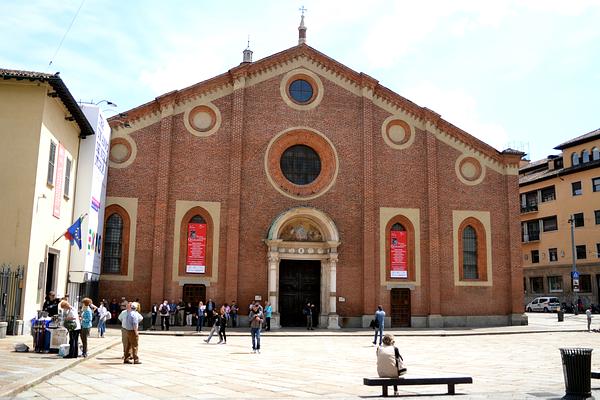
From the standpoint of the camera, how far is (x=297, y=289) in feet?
112

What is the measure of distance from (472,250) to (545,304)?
25.9m

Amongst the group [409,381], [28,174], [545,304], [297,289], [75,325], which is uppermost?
[28,174]

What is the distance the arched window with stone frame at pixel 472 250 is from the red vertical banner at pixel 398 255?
3.49 meters

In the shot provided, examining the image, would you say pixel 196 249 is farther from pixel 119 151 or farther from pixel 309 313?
pixel 309 313

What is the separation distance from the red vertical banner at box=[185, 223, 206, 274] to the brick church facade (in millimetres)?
58

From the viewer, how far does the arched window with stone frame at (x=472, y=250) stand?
117ft

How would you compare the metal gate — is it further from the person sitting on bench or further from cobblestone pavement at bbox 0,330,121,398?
the person sitting on bench

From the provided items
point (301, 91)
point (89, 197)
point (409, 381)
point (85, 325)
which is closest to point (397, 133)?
point (301, 91)

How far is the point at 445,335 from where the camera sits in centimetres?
3011

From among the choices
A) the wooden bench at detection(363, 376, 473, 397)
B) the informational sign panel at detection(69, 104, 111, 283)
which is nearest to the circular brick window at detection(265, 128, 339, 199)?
the informational sign panel at detection(69, 104, 111, 283)

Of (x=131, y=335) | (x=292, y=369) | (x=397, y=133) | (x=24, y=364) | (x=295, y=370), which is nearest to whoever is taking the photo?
(x=24, y=364)

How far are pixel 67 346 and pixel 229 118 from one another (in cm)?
1929

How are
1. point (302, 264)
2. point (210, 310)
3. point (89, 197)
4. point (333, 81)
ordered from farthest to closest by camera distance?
point (333, 81)
point (302, 264)
point (210, 310)
point (89, 197)

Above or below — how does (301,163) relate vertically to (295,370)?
above
